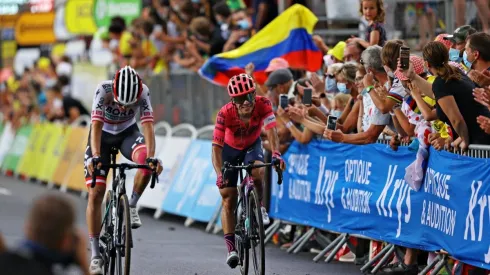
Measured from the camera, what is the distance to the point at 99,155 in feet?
36.7

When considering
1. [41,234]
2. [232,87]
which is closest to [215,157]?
[232,87]

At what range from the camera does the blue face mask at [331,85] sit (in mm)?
14766

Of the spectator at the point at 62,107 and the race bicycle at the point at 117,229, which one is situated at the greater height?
the race bicycle at the point at 117,229

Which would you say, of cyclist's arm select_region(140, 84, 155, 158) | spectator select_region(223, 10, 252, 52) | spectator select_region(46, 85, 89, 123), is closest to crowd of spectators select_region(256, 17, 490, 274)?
cyclist's arm select_region(140, 84, 155, 158)

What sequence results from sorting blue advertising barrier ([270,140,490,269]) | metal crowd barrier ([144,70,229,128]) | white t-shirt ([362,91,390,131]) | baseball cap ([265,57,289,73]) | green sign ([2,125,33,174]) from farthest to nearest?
1. green sign ([2,125,33,174])
2. metal crowd barrier ([144,70,229,128])
3. baseball cap ([265,57,289,73])
4. white t-shirt ([362,91,390,131])
5. blue advertising barrier ([270,140,490,269])

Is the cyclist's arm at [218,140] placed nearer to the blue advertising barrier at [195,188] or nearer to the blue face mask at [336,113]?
the blue face mask at [336,113]

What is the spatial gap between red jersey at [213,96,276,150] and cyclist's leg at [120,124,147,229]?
699mm

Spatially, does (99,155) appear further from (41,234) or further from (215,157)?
(41,234)

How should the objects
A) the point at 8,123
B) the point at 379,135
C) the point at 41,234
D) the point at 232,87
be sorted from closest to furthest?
the point at 41,234, the point at 232,87, the point at 379,135, the point at 8,123

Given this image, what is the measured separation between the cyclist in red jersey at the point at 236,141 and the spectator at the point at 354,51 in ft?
8.29

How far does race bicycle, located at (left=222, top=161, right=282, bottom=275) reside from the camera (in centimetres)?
1127

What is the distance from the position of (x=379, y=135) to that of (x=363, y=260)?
1.39 metres

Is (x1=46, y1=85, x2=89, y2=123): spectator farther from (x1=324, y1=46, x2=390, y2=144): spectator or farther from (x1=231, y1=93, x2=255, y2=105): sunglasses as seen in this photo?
(x1=231, y1=93, x2=255, y2=105): sunglasses

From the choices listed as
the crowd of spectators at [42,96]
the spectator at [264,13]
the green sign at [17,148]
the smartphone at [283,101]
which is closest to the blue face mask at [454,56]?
the smartphone at [283,101]
